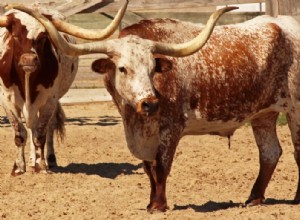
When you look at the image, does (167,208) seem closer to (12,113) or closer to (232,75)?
(232,75)

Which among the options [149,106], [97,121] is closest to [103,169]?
[149,106]

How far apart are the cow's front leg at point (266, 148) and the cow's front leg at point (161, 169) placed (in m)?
1.04

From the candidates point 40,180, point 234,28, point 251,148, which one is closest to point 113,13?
point 251,148

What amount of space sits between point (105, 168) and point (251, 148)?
2002 millimetres

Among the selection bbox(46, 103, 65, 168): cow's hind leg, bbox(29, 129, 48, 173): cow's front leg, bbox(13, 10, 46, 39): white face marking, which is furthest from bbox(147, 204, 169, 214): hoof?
bbox(46, 103, 65, 168): cow's hind leg

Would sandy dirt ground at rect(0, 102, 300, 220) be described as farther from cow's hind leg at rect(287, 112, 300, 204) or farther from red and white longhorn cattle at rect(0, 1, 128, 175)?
red and white longhorn cattle at rect(0, 1, 128, 175)

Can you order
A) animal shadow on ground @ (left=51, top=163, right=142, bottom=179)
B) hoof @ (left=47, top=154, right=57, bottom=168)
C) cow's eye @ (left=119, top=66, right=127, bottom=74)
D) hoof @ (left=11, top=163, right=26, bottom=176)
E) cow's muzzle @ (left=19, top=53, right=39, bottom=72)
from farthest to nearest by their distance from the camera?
A: hoof @ (left=47, top=154, right=57, bottom=168) < animal shadow on ground @ (left=51, top=163, right=142, bottom=179) < hoof @ (left=11, top=163, right=26, bottom=176) < cow's muzzle @ (left=19, top=53, right=39, bottom=72) < cow's eye @ (left=119, top=66, right=127, bottom=74)

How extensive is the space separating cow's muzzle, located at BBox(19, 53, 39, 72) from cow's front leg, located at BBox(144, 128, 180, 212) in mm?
2470

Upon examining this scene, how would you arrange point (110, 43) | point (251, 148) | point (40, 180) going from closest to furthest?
point (110, 43)
point (40, 180)
point (251, 148)

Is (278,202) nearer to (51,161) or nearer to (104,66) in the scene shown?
(104,66)

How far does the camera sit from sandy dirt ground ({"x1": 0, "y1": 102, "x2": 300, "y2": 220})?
952 cm

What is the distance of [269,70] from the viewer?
9922 mm

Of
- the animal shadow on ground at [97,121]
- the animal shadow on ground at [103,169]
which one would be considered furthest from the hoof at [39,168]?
the animal shadow on ground at [97,121]

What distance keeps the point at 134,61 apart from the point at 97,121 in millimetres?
7917
